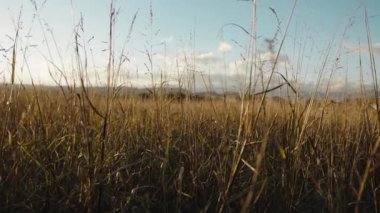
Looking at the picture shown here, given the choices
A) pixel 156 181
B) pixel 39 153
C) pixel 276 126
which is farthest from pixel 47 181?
pixel 276 126

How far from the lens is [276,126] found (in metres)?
3.02

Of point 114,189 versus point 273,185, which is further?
point 273,185

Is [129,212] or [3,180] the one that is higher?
[3,180]

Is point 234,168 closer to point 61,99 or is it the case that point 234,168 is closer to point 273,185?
point 273,185

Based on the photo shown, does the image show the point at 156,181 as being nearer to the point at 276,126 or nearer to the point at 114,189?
the point at 114,189

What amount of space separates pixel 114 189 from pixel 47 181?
11.3 inches

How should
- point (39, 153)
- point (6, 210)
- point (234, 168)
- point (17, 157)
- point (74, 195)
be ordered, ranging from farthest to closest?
point (39, 153), point (17, 157), point (74, 195), point (6, 210), point (234, 168)

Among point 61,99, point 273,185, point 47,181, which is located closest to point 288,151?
point 273,185

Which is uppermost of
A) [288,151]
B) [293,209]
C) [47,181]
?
[288,151]

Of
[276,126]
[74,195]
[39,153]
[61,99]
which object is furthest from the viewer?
[61,99]

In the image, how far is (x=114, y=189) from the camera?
173cm

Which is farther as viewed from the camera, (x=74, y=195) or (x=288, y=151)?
(x=288, y=151)

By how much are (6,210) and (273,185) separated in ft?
3.83

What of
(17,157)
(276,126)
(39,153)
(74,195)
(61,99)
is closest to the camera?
(74,195)
